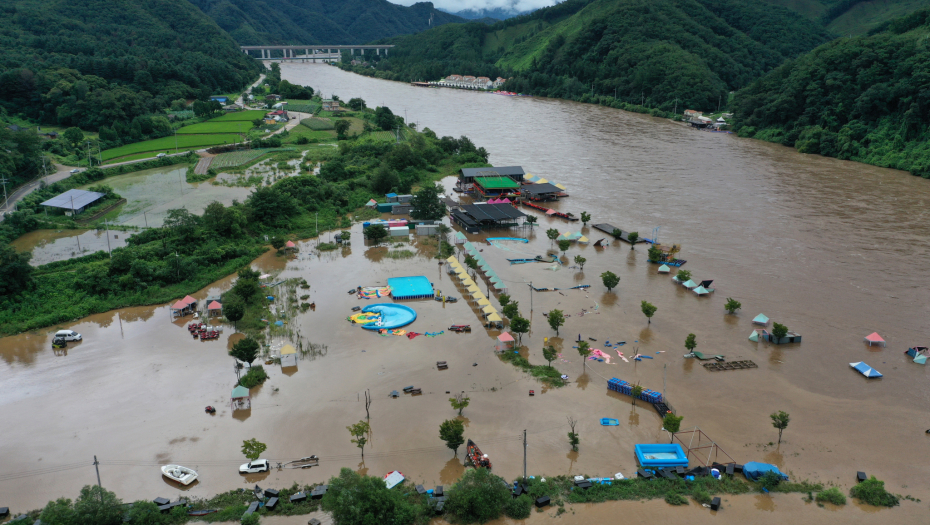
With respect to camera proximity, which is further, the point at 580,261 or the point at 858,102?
the point at 858,102

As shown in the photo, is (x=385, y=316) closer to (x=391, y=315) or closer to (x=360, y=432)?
(x=391, y=315)

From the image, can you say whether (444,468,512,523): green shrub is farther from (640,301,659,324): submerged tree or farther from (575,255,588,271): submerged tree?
(575,255,588,271): submerged tree

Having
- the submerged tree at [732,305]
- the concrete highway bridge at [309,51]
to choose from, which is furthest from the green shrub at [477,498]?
the concrete highway bridge at [309,51]

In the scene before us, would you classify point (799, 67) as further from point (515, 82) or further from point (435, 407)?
point (435, 407)

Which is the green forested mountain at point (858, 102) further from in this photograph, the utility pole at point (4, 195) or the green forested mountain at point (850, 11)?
the utility pole at point (4, 195)

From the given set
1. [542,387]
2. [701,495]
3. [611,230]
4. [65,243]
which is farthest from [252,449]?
[611,230]

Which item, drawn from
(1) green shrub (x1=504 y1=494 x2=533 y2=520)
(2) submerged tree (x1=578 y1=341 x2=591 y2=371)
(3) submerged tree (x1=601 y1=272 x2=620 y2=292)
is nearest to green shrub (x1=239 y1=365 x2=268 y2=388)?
(1) green shrub (x1=504 y1=494 x2=533 y2=520)
